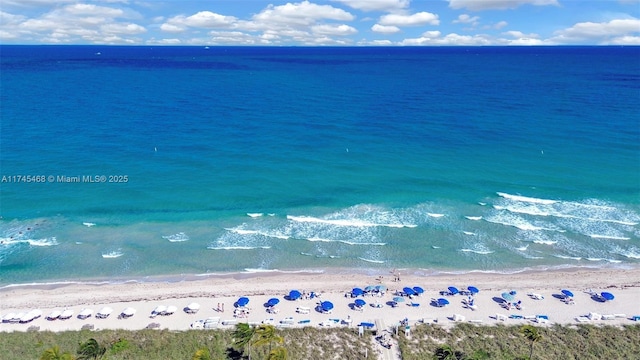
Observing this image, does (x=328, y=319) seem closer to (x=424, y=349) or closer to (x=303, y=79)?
(x=424, y=349)

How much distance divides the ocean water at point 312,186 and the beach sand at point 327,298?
2.18 metres

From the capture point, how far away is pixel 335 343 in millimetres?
33188

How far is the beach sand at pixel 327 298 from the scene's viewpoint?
36312 mm

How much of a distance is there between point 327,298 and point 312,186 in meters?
24.5

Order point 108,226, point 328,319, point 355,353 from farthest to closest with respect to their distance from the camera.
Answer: point 108,226
point 328,319
point 355,353

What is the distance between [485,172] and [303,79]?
102 metres

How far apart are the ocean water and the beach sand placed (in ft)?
7.14

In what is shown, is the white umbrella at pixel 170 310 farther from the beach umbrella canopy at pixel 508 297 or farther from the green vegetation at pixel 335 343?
the beach umbrella canopy at pixel 508 297

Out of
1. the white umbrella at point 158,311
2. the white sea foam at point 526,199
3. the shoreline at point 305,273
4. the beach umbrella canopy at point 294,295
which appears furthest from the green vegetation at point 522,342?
the white sea foam at point 526,199

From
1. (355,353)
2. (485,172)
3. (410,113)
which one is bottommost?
(355,353)

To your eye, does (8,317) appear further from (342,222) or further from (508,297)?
(508,297)

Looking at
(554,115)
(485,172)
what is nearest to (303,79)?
(554,115)

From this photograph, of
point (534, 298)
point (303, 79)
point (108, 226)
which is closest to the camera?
point (534, 298)

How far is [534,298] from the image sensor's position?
130 feet
